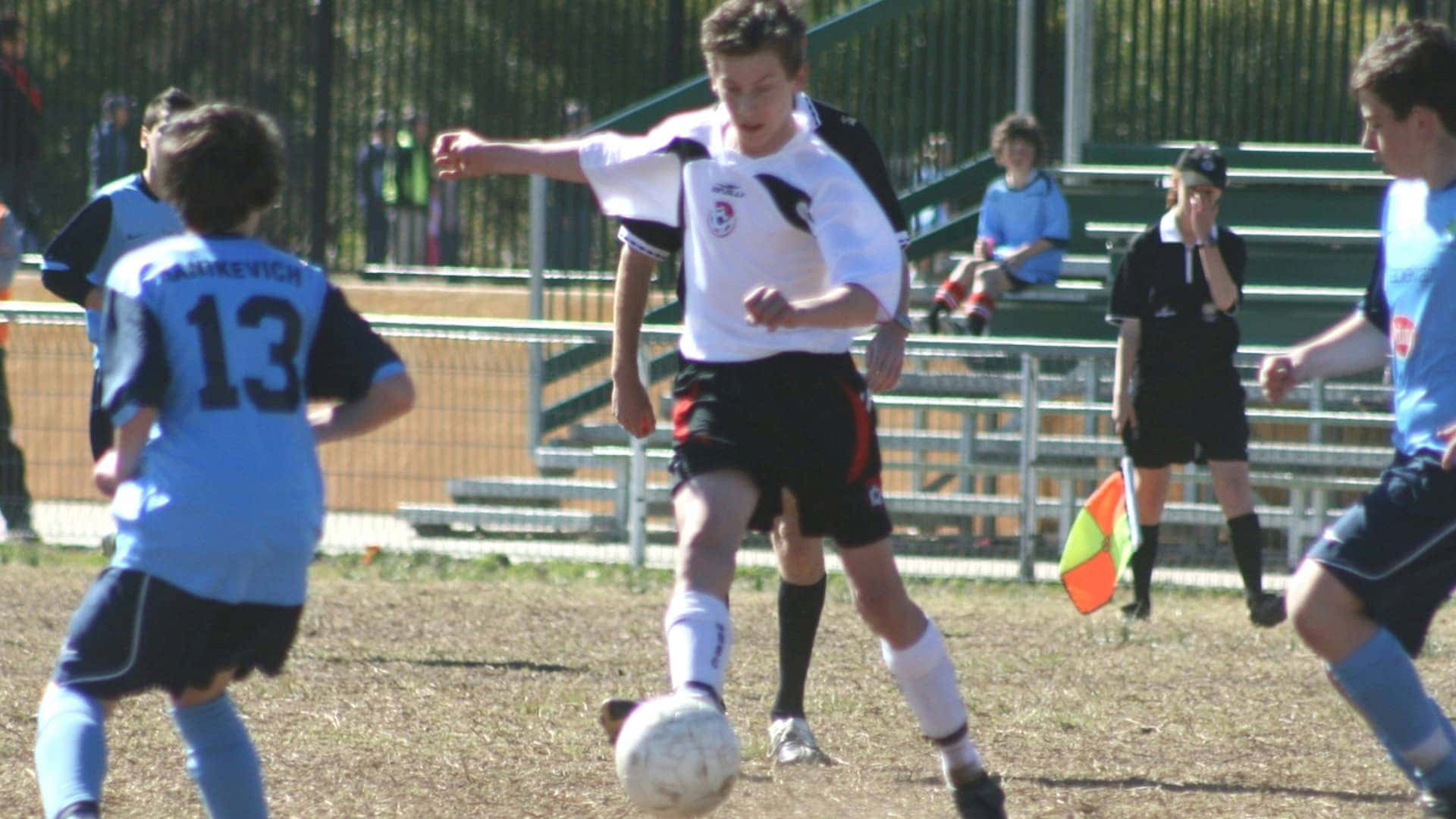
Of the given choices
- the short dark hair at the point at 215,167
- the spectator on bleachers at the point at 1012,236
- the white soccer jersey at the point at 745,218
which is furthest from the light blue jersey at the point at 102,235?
the spectator on bleachers at the point at 1012,236

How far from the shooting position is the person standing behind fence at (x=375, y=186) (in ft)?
49.5

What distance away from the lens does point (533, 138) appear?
1470 cm

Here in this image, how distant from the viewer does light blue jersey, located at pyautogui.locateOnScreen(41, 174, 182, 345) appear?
7062 mm

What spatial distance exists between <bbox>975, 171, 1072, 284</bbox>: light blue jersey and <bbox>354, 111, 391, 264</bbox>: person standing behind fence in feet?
16.0

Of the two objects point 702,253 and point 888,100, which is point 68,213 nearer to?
point 888,100

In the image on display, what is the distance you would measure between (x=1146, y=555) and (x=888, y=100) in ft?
17.6

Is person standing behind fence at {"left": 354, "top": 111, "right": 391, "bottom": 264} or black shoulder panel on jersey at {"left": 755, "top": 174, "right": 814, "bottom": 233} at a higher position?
person standing behind fence at {"left": 354, "top": 111, "right": 391, "bottom": 264}

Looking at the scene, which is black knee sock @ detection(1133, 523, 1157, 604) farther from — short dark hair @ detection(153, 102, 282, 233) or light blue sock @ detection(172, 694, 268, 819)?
short dark hair @ detection(153, 102, 282, 233)

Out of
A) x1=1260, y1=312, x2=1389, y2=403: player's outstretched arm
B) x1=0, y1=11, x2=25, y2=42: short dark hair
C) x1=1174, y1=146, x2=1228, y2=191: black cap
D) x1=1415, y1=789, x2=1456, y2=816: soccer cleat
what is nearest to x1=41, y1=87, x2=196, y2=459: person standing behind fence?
x1=1174, y1=146, x2=1228, y2=191: black cap

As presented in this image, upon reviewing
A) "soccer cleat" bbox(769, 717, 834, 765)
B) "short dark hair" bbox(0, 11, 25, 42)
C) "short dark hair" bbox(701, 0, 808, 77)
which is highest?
"short dark hair" bbox(0, 11, 25, 42)

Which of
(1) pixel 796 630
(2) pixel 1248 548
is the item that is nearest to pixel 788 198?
(1) pixel 796 630

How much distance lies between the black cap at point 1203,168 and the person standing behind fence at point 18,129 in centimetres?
867

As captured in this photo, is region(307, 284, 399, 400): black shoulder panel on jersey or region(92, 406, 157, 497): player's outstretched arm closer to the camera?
region(92, 406, 157, 497): player's outstretched arm

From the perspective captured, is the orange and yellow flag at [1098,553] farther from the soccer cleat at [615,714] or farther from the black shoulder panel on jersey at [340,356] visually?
the black shoulder panel on jersey at [340,356]
